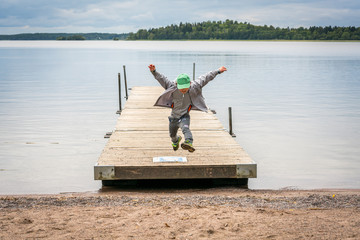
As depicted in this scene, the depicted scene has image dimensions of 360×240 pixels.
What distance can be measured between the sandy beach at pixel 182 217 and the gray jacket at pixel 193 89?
5.82 ft

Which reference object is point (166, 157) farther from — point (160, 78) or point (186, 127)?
point (160, 78)

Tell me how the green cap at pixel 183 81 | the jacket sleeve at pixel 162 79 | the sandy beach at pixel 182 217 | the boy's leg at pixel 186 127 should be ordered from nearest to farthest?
the sandy beach at pixel 182 217, the green cap at pixel 183 81, the jacket sleeve at pixel 162 79, the boy's leg at pixel 186 127

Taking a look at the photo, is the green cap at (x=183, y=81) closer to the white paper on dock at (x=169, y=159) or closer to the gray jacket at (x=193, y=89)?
the gray jacket at (x=193, y=89)

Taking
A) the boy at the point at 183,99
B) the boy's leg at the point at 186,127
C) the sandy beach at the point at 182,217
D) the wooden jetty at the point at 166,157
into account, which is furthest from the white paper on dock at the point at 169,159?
the sandy beach at the point at 182,217

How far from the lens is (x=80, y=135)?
687 inches

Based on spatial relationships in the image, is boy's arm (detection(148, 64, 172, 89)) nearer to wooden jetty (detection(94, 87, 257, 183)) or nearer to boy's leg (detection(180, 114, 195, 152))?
boy's leg (detection(180, 114, 195, 152))

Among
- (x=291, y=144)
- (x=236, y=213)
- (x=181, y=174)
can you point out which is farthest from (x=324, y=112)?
(x=236, y=213)

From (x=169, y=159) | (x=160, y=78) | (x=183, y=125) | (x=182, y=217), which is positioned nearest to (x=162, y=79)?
(x=160, y=78)

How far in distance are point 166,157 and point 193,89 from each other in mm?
1491

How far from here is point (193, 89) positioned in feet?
28.7

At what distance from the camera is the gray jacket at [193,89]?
344 inches

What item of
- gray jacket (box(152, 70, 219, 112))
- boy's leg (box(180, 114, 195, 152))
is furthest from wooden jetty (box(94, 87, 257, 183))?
gray jacket (box(152, 70, 219, 112))

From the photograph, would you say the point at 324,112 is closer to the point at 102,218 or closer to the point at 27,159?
the point at 27,159

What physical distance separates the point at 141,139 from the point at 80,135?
271 inches
